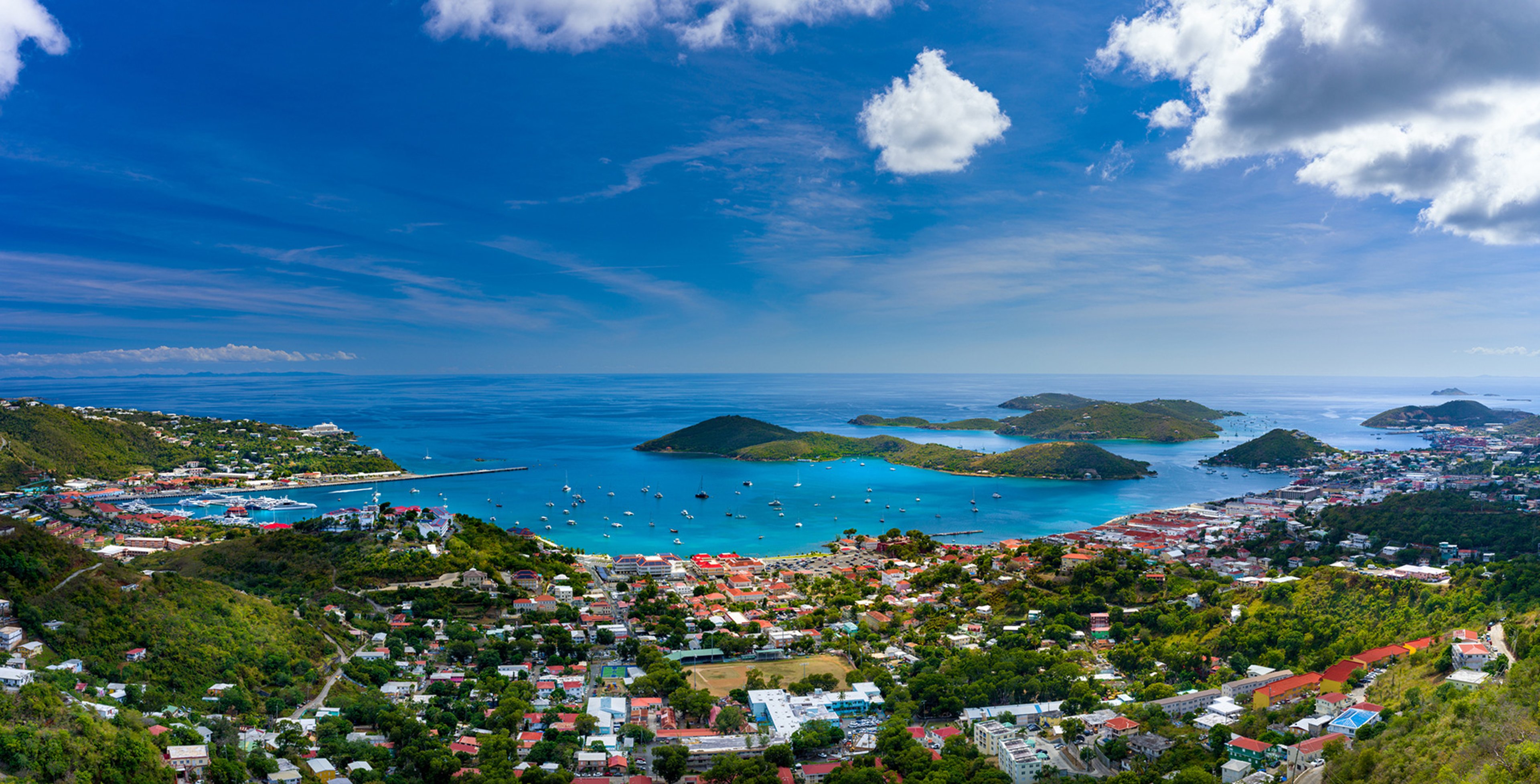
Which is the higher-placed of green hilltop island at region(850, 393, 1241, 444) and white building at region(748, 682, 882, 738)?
green hilltop island at region(850, 393, 1241, 444)

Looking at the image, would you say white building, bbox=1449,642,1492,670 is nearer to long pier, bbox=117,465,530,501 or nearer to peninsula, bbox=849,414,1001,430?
long pier, bbox=117,465,530,501

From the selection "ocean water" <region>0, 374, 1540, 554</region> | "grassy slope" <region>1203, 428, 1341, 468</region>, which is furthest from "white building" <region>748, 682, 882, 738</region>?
"grassy slope" <region>1203, 428, 1341, 468</region>

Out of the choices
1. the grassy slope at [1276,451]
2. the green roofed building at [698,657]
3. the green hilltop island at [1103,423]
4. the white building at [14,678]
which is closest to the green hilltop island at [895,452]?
the grassy slope at [1276,451]

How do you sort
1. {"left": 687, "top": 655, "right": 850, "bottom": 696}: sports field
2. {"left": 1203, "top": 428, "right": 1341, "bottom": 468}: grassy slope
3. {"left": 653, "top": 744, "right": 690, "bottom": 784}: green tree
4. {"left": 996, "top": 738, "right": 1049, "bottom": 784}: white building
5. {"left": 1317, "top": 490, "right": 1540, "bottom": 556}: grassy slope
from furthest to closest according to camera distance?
{"left": 1203, "top": 428, "right": 1341, "bottom": 468}: grassy slope
{"left": 1317, "top": 490, "right": 1540, "bottom": 556}: grassy slope
{"left": 687, "top": 655, "right": 850, "bottom": 696}: sports field
{"left": 653, "top": 744, "right": 690, "bottom": 784}: green tree
{"left": 996, "top": 738, "right": 1049, "bottom": 784}: white building

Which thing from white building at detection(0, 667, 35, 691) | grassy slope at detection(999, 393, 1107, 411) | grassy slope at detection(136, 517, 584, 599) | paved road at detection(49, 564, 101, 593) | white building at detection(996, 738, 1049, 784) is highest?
grassy slope at detection(999, 393, 1107, 411)

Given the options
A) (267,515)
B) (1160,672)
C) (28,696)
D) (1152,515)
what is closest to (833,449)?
(1152,515)

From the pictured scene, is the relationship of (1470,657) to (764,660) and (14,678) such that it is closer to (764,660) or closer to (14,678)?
(764,660)
